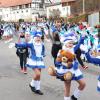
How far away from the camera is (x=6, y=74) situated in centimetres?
1473

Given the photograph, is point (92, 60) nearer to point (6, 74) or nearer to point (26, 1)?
point (6, 74)

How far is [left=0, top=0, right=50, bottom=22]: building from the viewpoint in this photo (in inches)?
4798

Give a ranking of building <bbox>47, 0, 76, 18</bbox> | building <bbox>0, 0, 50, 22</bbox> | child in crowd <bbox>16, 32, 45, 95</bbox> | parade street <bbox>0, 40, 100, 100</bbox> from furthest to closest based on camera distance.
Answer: building <bbox>0, 0, 50, 22</bbox> < building <bbox>47, 0, 76, 18</bbox> < child in crowd <bbox>16, 32, 45, 95</bbox> < parade street <bbox>0, 40, 100, 100</bbox>

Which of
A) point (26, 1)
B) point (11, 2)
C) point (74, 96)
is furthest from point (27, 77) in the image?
point (11, 2)

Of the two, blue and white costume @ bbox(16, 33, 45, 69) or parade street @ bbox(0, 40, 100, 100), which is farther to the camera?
blue and white costume @ bbox(16, 33, 45, 69)

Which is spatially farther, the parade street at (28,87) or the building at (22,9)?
the building at (22,9)

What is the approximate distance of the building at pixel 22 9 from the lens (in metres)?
122

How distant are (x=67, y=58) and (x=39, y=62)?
6.27 feet

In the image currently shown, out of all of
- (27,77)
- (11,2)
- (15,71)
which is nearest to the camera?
(27,77)

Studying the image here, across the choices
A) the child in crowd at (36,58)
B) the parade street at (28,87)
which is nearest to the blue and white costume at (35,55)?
the child in crowd at (36,58)

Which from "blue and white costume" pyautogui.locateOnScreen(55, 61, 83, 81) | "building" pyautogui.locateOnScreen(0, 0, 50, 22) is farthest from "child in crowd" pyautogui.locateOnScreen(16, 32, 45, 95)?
"building" pyautogui.locateOnScreen(0, 0, 50, 22)

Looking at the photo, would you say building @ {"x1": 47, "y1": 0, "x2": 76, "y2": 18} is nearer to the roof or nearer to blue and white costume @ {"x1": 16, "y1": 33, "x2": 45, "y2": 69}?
the roof

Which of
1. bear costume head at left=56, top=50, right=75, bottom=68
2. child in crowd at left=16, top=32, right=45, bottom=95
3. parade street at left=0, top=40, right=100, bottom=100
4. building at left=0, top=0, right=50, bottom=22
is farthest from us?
building at left=0, top=0, right=50, bottom=22

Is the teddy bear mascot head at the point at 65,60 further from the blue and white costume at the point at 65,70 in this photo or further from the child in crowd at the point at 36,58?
the child in crowd at the point at 36,58
